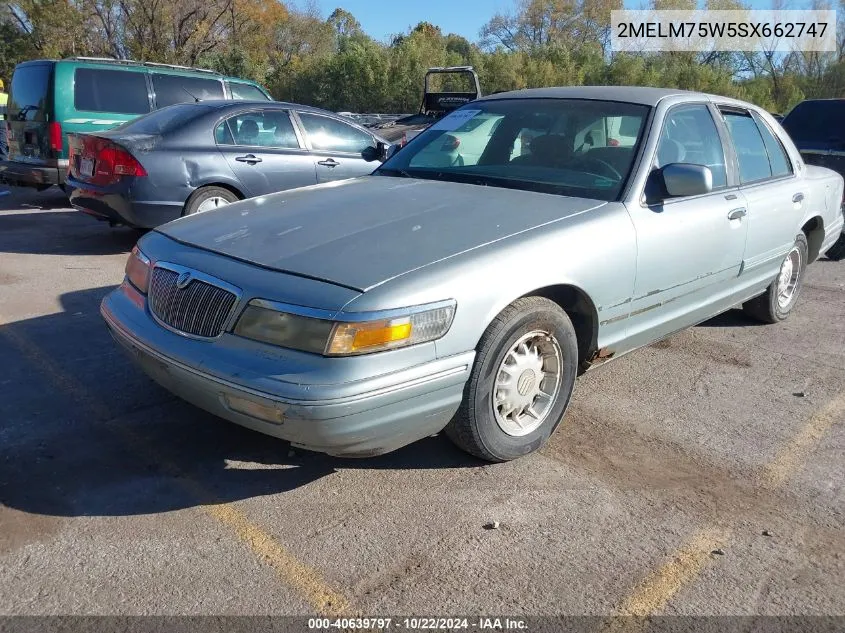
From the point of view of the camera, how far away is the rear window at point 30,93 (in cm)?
909

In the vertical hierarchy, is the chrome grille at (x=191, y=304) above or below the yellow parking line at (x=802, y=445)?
above

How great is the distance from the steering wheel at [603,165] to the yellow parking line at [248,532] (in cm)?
250

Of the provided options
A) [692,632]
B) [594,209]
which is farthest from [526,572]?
[594,209]

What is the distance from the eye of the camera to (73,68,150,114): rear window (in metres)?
9.28

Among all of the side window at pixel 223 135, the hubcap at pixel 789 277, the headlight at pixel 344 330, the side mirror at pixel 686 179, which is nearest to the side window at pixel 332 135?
the side window at pixel 223 135

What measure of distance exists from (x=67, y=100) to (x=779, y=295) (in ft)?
26.5

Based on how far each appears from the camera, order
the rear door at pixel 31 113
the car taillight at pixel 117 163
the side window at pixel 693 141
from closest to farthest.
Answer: the side window at pixel 693 141 → the car taillight at pixel 117 163 → the rear door at pixel 31 113

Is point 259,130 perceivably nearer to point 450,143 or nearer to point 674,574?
point 450,143

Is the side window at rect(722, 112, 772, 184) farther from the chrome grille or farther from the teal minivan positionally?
the teal minivan

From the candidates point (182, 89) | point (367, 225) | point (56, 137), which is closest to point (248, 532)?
point (367, 225)

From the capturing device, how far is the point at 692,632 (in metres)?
2.48

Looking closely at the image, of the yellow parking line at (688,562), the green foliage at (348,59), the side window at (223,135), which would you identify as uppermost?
the green foliage at (348,59)

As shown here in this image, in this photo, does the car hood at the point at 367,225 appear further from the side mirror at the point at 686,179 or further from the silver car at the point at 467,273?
the side mirror at the point at 686,179

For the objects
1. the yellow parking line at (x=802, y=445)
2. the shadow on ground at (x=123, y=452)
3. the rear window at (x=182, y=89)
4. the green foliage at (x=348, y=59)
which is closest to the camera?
the shadow on ground at (x=123, y=452)
